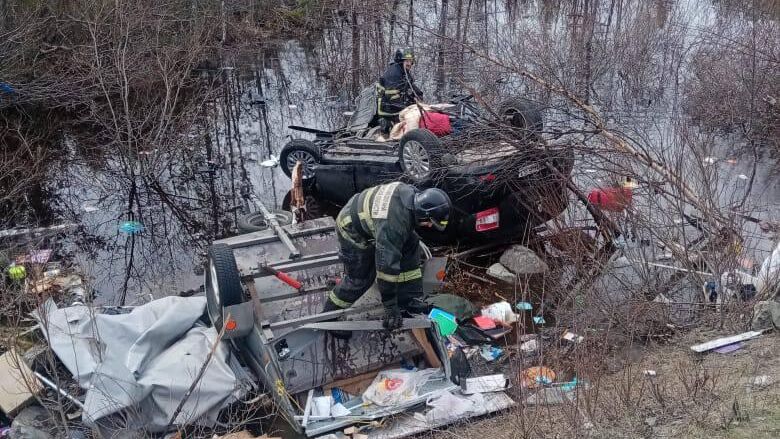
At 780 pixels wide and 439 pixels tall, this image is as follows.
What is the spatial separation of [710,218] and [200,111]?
34.0 ft

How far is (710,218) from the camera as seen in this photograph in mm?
5762

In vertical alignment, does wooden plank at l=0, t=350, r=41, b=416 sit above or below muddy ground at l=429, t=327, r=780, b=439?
below

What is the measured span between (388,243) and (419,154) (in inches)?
99.3

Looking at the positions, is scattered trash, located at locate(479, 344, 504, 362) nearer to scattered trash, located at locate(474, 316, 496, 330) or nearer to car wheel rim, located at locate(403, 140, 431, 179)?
scattered trash, located at locate(474, 316, 496, 330)

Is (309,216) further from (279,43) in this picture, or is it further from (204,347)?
(279,43)

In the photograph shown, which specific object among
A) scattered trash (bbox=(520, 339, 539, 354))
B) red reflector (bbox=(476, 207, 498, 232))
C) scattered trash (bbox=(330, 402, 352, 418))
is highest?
red reflector (bbox=(476, 207, 498, 232))

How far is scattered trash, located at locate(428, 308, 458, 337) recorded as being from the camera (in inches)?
232

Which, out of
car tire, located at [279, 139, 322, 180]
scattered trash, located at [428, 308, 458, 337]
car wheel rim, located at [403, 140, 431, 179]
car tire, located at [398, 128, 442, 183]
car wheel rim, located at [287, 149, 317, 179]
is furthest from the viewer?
car wheel rim, located at [287, 149, 317, 179]

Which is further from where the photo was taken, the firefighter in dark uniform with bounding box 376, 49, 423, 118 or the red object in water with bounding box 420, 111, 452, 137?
the firefighter in dark uniform with bounding box 376, 49, 423, 118

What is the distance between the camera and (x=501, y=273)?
7.34 metres

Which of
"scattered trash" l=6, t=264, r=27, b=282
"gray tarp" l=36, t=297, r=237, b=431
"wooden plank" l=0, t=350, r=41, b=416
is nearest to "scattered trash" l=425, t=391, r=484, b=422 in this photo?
"gray tarp" l=36, t=297, r=237, b=431

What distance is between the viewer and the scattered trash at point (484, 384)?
4.93m

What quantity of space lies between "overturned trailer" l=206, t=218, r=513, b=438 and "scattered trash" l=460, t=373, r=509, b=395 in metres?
0.07

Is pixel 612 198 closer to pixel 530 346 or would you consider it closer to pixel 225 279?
pixel 530 346
